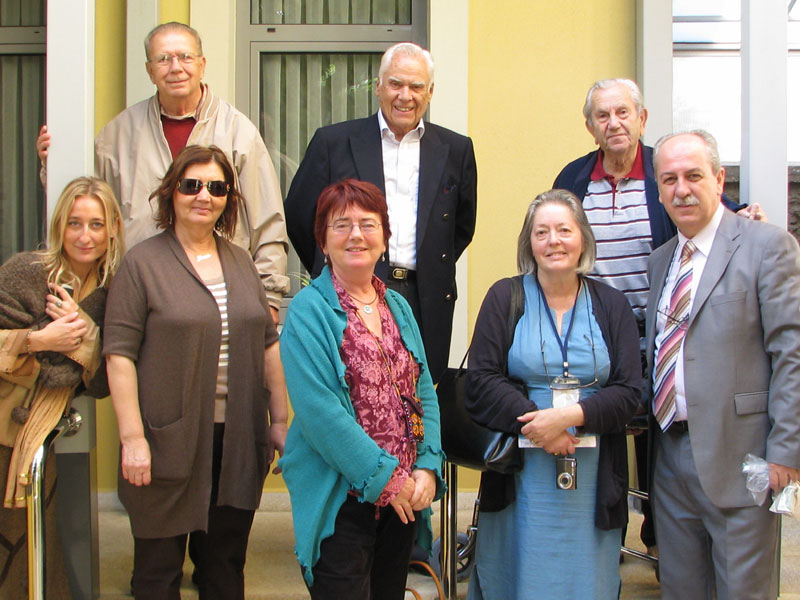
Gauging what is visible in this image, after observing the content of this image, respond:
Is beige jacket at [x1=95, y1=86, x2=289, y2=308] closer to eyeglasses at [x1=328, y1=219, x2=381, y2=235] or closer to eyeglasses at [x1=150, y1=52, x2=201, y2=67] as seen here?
eyeglasses at [x1=150, y1=52, x2=201, y2=67]

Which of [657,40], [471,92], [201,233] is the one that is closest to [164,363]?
[201,233]

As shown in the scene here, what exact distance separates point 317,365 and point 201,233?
2.47ft

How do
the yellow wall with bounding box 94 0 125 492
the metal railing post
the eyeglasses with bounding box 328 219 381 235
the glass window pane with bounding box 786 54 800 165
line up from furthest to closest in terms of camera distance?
the glass window pane with bounding box 786 54 800 165 → the yellow wall with bounding box 94 0 125 492 → the metal railing post → the eyeglasses with bounding box 328 219 381 235

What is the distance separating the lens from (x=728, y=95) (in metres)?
5.07

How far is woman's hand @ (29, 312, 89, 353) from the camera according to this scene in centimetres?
270

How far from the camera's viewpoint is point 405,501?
2.39 m

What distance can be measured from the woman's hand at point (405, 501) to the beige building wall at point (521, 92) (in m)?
2.32

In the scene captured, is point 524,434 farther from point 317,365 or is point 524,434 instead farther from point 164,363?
point 164,363

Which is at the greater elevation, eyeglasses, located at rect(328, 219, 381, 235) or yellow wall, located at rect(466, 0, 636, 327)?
yellow wall, located at rect(466, 0, 636, 327)

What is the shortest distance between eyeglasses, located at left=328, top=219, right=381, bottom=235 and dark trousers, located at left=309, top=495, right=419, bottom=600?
0.77m

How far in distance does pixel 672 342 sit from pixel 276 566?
80.2 inches

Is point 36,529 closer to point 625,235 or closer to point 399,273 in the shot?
point 399,273

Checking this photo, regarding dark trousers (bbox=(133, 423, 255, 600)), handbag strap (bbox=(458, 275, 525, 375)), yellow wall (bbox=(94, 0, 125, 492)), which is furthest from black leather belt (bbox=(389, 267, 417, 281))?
yellow wall (bbox=(94, 0, 125, 492))

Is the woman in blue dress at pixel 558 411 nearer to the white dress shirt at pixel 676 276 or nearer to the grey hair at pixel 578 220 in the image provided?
the grey hair at pixel 578 220
